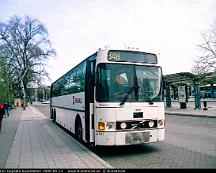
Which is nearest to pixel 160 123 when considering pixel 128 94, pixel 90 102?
pixel 128 94

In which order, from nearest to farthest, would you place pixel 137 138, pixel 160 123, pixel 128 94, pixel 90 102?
1. pixel 137 138
2. pixel 128 94
3. pixel 90 102
4. pixel 160 123

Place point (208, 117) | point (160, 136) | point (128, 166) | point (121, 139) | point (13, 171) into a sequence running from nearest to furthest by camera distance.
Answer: point (13, 171) < point (128, 166) < point (121, 139) < point (160, 136) < point (208, 117)

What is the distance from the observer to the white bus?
861 cm

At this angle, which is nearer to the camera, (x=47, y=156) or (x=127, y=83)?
(x=47, y=156)

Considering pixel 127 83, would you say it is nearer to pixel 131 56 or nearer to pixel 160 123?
pixel 131 56

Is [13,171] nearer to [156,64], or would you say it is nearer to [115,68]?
[115,68]

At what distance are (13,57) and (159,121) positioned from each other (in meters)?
53.7

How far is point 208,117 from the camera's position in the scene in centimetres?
2156

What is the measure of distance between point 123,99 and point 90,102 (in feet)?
3.48

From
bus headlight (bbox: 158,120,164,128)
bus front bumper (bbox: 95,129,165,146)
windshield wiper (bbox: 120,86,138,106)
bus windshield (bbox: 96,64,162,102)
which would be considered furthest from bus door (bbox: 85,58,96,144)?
bus headlight (bbox: 158,120,164,128)

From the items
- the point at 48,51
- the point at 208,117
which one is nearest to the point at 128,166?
the point at 208,117

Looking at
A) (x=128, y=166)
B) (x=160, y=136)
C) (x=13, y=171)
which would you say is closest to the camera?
(x=13, y=171)

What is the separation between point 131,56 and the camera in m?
9.27

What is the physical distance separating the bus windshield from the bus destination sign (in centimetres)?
20
